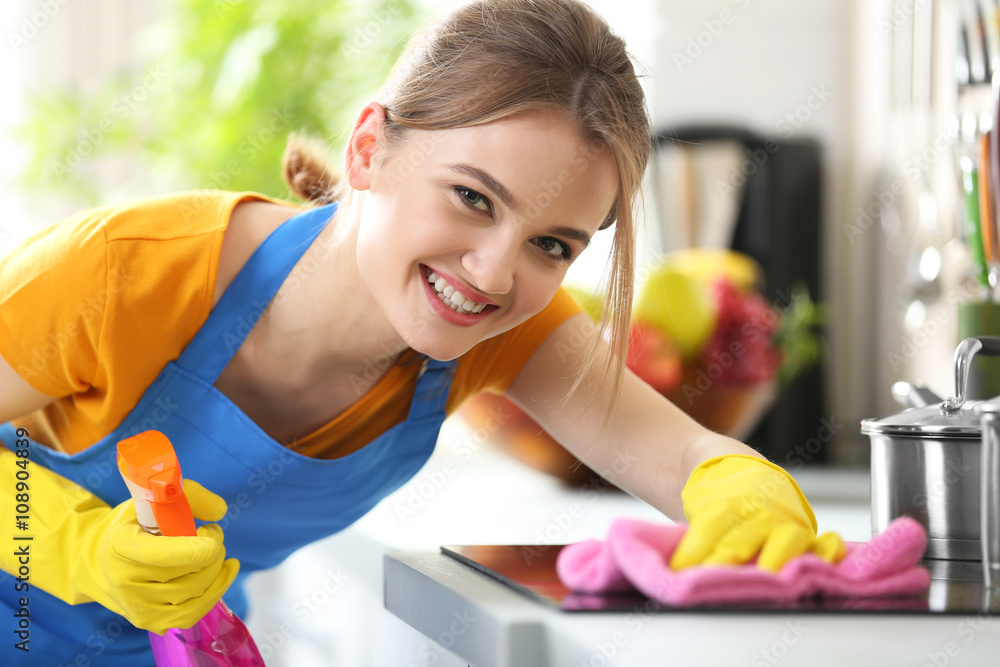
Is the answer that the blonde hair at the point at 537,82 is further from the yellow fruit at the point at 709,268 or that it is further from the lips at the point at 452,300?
the yellow fruit at the point at 709,268

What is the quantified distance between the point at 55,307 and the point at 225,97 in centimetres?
107

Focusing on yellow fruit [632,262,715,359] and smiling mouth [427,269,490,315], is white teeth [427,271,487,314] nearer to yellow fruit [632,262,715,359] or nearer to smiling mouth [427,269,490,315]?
smiling mouth [427,269,490,315]

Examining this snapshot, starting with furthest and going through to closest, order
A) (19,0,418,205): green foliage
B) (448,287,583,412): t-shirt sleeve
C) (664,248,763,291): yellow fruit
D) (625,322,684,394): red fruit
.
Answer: (19,0,418,205): green foliage → (664,248,763,291): yellow fruit → (625,322,684,394): red fruit → (448,287,583,412): t-shirt sleeve

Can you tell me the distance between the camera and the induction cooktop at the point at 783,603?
1.66ft

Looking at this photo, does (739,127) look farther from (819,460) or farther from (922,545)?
(922,545)

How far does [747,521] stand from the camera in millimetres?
590

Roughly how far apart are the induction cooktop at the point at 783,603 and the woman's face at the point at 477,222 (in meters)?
0.18

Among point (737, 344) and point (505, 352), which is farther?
point (737, 344)

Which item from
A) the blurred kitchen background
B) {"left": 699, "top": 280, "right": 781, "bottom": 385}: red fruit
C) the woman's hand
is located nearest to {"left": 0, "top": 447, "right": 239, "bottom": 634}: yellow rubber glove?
the woman's hand

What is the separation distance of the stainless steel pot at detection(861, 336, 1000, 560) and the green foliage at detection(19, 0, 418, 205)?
1.22 metres

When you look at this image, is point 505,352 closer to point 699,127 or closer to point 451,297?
point 451,297

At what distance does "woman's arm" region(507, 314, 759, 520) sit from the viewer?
81 cm

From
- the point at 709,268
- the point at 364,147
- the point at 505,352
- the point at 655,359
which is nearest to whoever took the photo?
the point at 364,147

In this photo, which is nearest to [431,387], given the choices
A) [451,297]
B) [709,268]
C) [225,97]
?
[451,297]
